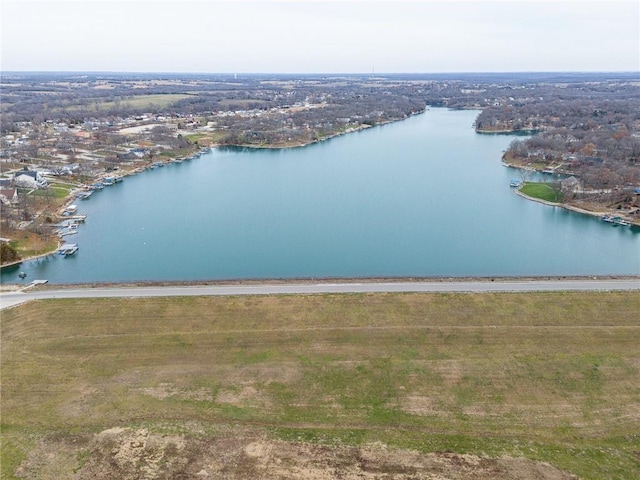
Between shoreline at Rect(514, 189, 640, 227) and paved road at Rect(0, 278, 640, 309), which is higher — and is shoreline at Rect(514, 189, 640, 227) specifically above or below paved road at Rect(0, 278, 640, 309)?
above

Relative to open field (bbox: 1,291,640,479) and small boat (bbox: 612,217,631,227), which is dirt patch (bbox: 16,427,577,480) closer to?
open field (bbox: 1,291,640,479)

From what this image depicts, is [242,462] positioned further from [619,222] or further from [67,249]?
[619,222]

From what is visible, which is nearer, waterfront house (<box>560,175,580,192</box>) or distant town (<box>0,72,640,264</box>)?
distant town (<box>0,72,640,264</box>)

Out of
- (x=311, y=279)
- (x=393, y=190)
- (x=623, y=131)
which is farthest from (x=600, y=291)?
(x=623, y=131)

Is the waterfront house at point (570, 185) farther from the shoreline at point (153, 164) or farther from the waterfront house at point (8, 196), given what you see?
the waterfront house at point (8, 196)

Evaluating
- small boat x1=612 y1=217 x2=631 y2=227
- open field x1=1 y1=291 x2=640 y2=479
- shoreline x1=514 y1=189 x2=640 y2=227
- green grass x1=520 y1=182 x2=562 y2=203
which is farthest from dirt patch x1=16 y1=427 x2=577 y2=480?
green grass x1=520 y1=182 x2=562 y2=203

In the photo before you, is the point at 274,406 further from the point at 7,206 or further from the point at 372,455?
the point at 7,206

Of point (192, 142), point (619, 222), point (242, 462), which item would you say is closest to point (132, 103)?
point (192, 142)
